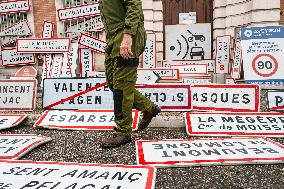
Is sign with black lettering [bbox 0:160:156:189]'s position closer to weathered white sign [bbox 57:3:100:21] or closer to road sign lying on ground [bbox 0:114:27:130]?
road sign lying on ground [bbox 0:114:27:130]

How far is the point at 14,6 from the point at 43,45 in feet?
20.3

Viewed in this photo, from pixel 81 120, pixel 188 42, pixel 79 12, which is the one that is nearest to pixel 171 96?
pixel 81 120

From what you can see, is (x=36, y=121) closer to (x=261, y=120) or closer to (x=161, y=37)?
(x=261, y=120)

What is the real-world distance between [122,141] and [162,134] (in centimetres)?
64

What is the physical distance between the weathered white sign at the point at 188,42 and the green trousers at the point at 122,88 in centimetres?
1061

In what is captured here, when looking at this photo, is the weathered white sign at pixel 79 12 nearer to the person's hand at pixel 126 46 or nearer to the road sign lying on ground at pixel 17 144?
the road sign lying on ground at pixel 17 144

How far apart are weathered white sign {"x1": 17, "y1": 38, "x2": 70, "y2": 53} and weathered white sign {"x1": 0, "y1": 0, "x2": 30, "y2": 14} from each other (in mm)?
5348

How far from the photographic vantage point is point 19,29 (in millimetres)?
12938

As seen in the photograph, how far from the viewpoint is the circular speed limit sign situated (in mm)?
5402

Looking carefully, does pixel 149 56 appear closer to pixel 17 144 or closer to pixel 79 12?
pixel 79 12

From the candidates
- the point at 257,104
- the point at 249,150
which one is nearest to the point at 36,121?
the point at 249,150

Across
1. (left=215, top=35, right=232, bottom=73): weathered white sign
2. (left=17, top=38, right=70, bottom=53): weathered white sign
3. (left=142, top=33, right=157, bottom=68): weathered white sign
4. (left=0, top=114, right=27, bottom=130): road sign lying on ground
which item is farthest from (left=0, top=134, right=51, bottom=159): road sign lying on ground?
(left=215, top=35, right=232, bottom=73): weathered white sign

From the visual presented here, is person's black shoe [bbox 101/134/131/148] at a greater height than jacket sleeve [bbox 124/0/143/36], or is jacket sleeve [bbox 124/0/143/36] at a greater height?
jacket sleeve [bbox 124/0/143/36]

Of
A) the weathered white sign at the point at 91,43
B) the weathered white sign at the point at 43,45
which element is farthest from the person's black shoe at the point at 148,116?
the weathered white sign at the point at 91,43
